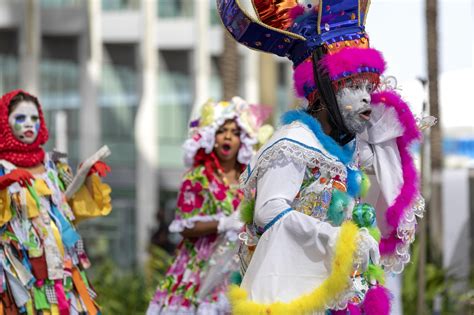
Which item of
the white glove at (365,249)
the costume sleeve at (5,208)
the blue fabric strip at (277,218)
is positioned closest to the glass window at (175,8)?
the costume sleeve at (5,208)

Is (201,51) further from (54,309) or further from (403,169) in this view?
(403,169)

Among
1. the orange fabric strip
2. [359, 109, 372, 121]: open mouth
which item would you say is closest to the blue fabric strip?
[359, 109, 372, 121]: open mouth

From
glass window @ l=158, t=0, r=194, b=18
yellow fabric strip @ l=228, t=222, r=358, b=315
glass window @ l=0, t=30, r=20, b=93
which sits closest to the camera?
yellow fabric strip @ l=228, t=222, r=358, b=315

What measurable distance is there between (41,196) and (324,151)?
268cm

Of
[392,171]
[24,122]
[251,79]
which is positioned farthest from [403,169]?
[251,79]

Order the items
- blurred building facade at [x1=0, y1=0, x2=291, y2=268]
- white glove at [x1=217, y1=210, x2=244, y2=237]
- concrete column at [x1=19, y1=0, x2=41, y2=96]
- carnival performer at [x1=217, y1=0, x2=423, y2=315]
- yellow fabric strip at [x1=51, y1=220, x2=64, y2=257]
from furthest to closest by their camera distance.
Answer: blurred building facade at [x1=0, y1=0, x2=291, y2=268] → concrete column at [x1=19, y1=0, x2=41, y2=96] → white glove at [x1=217, y1=210, x2=244, y2=237] → yellow fabric strip at [x1=51, y1=220, x2=64, y2=257] → carnival performer at [x1=217, y1=0, x2=423, y2=315]

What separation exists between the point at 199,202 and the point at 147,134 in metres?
20.6

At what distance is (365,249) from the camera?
16.8 feet

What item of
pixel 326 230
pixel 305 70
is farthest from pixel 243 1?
pixel 326 230

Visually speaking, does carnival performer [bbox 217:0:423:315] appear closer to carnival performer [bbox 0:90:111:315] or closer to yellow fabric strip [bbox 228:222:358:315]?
yellow fabric strip [bbox 228:222:358:315]

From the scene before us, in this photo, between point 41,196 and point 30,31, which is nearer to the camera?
point 41,196

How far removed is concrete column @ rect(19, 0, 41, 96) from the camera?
26.2 metres

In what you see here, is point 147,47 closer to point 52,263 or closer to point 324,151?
point 52,263

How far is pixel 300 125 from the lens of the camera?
552 cm
